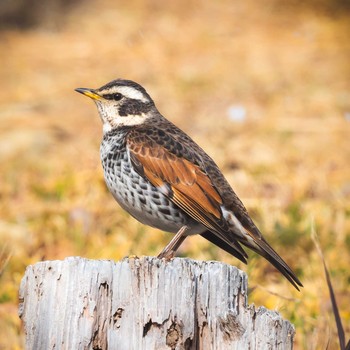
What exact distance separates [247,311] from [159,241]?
3.71 meters

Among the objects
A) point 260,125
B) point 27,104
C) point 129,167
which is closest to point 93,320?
point 129,167

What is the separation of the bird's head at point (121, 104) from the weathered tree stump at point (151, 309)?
201 cm

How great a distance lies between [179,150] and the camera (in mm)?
5312

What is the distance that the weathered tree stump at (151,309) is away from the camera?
381 centimetres

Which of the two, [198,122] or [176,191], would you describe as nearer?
[176,191]

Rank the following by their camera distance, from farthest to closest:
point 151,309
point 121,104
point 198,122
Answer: point 198,122, point 121,104, point 151,309

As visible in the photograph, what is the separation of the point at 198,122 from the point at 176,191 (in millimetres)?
6792

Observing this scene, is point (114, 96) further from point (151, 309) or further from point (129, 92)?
point (151, 309)

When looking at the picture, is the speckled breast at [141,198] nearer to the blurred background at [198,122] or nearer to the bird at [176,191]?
the bird at [176,191]

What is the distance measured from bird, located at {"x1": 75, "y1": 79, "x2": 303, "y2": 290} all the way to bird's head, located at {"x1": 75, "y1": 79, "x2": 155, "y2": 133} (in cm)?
25

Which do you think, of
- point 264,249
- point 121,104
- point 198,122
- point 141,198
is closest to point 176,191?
point 141,198

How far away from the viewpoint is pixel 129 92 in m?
5.82

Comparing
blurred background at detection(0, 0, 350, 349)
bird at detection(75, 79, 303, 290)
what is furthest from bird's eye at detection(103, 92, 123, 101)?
blurred background at detection(0, 0, 350, 349)

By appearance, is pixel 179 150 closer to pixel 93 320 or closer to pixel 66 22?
pixel 93 320
